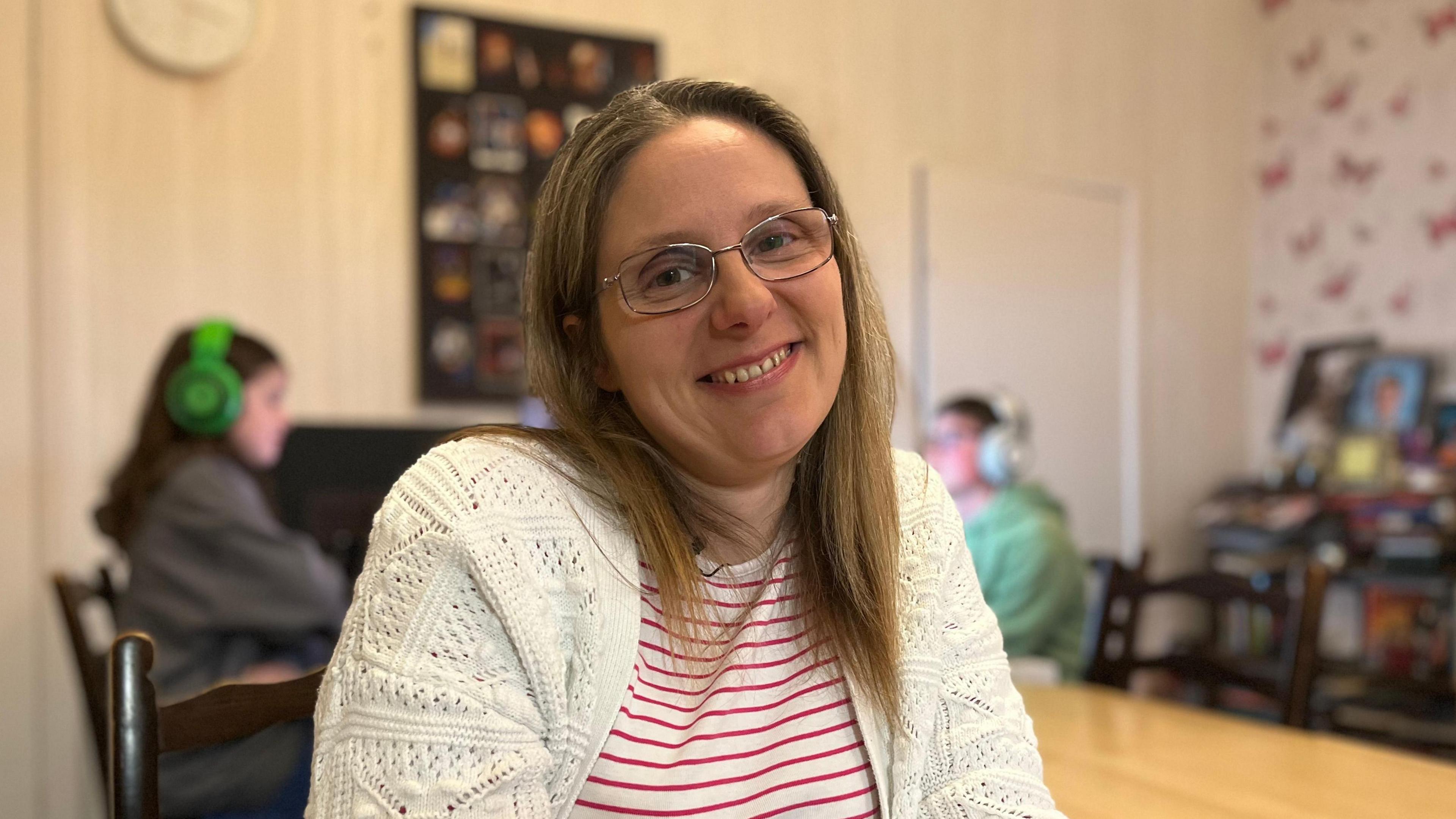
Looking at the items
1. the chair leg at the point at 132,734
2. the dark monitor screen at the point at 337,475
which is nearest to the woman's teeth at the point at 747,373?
the chair leg at the point at 132,734

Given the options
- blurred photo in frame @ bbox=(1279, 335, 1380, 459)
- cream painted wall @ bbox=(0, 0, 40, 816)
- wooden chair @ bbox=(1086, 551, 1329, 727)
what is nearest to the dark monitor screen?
cream painted wall @ bbox=(0, 0, 40, 816)

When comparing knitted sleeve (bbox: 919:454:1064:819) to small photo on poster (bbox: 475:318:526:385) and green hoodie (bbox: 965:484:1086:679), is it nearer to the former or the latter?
green hoodie (bbox: 965:484:1086:679)

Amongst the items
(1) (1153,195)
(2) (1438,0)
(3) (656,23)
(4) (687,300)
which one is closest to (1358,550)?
(1) (1153,195)

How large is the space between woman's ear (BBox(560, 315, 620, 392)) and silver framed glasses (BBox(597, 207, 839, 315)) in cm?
6

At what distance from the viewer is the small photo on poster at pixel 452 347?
3.37m

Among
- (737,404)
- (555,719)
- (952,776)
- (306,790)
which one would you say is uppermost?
(737,404)

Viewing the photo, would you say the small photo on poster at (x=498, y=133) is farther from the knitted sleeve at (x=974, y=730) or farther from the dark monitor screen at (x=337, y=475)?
the knitted sleeve at (x=974, y=730)

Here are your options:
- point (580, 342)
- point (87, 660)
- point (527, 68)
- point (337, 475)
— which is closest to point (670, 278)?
point (580, 342)

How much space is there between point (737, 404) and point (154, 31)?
8.72 ft

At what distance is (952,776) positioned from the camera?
1.09m

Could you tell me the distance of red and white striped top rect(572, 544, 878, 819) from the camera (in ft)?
3.13

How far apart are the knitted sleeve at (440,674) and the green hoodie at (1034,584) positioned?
189 centimetres

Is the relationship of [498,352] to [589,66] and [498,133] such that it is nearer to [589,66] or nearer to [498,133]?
[498,133]

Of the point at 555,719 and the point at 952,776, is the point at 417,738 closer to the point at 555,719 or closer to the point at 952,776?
the point at 555,719
